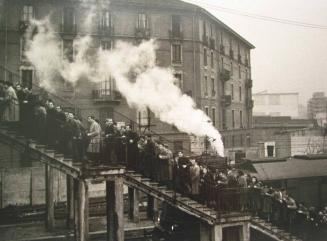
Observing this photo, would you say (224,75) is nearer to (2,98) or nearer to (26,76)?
(26,76)

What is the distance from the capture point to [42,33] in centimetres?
1210

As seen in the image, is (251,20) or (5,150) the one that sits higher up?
(251,20)

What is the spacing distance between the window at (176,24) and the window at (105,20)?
213cm

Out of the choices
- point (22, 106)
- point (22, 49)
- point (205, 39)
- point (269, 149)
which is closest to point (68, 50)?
point (22, 49)

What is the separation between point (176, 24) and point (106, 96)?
361cm

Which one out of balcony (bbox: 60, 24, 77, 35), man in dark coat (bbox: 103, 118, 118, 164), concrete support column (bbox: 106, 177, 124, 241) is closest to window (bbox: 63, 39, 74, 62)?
balcony (bbox: 60, 24, 77, 35)

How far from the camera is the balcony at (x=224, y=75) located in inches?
562

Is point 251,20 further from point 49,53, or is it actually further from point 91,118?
point 49,53

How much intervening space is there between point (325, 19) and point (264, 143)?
438 inches

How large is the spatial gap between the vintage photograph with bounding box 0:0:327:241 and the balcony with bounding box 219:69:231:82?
0.23 feet

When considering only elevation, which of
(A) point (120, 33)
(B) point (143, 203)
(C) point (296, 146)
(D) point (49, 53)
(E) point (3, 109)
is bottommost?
(B) point (143, 203)

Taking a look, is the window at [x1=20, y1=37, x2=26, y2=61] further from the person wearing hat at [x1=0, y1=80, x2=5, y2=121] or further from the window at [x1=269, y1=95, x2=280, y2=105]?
the window at [x1=269, y1=95, x2=280, y2=105]

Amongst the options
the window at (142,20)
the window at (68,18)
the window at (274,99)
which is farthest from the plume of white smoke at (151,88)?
the window at (274,99)

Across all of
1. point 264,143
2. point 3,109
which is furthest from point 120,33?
point 264,143
